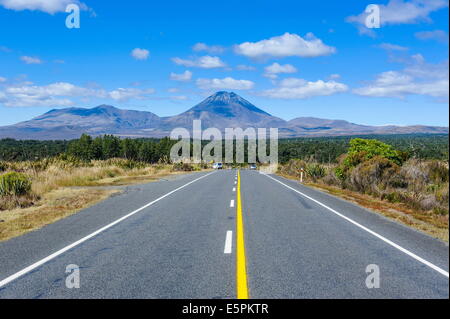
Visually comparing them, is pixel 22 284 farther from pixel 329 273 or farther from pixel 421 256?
pixel 421 256

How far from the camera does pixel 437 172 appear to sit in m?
16.1

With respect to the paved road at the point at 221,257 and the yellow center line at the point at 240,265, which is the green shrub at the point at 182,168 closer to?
the paved road at the point at 221,257

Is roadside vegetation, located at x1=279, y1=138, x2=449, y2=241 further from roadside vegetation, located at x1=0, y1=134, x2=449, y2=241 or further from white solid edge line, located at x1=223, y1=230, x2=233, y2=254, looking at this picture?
white solid edge line, located at x1=223, y1=230, x2=233, y2=254

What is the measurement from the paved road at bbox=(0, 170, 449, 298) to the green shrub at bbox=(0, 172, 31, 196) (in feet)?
19.2

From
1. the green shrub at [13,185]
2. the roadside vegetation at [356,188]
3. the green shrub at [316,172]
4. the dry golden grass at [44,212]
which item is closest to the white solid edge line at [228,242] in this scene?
the roadside vegetation at [356,188]

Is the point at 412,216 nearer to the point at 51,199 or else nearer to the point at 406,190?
the point at 406,190

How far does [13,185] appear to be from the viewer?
16094 millimetres

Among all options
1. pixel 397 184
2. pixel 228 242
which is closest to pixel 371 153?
pixel 397 184

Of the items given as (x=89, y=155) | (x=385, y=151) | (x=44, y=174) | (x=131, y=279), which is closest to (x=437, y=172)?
(x=385, y=151)

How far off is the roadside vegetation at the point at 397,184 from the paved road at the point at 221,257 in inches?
66.9

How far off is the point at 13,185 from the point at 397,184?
17385 mm

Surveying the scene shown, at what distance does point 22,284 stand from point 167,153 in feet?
291

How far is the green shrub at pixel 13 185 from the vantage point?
1567cm

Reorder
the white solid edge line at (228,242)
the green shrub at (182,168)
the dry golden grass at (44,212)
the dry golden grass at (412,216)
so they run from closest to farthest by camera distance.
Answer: the white solid edge line at (228,242) → the dry golden grass at (412,216) → the dry golden grass at (44,212) → the green shrub at (182,168)
